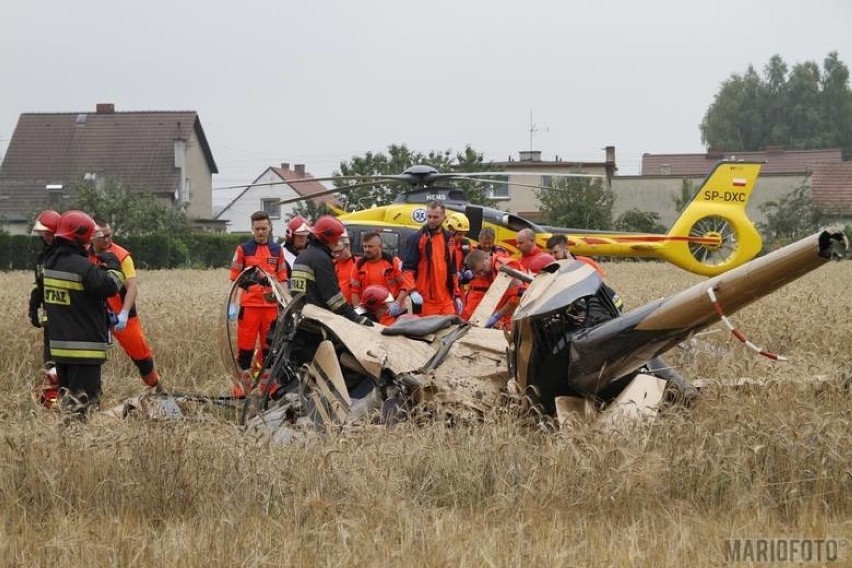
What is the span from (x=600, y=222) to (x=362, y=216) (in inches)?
1310

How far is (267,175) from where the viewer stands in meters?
69.3

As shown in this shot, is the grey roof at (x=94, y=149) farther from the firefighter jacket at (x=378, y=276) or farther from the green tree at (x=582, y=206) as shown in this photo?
the firefighter jacket at (x=378, y=276)

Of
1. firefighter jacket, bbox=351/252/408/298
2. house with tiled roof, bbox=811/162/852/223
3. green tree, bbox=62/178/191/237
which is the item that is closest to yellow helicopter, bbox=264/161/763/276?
firefighter jacket, bbox=351/252/408/298

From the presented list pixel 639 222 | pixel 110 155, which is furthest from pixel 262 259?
pixel 110 155

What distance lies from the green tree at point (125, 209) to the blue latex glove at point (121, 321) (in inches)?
1383

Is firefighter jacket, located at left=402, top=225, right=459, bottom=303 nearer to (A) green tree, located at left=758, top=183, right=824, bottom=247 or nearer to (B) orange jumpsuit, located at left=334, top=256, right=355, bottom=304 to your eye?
(B) orange jumpsuit, located at left=334, top=256, right=355, bottom=304

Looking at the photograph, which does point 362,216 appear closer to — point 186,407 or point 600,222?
point 186,407

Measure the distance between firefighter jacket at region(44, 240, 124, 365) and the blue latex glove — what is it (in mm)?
1487

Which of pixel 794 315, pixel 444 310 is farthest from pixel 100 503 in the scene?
pixel 794 315

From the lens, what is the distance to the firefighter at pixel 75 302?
796cm

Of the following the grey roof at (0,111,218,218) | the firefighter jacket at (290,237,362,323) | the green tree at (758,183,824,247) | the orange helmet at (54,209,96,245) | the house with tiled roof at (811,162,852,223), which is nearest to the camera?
the orange helmet at (54,209,96,245)

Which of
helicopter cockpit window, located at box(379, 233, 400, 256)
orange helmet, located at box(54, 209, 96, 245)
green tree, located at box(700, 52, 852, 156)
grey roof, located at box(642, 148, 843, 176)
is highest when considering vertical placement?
green tree, located at box(700, 52, 852, 156)

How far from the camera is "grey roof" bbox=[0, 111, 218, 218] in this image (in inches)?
2210

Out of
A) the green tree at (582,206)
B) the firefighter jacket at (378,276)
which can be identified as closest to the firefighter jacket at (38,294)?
the firefighter jacket at (378,276)
